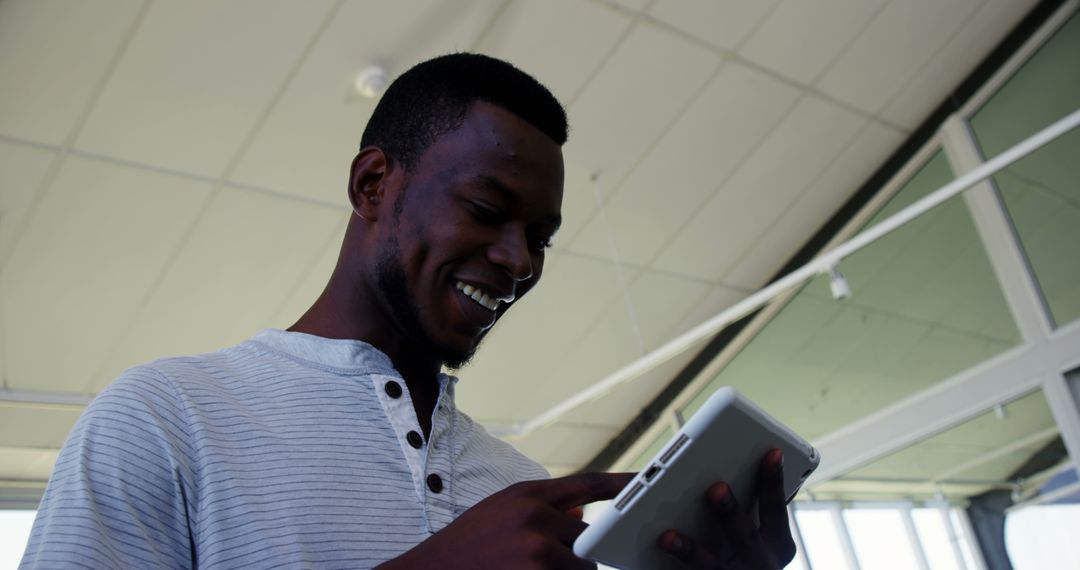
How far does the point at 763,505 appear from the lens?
0.99 meters

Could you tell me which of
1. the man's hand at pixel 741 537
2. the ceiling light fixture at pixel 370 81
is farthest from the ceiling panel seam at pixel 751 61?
the man's hand at pixel 741 537

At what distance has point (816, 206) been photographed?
5.95 metres

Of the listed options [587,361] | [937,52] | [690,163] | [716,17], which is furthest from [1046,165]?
[587,361]

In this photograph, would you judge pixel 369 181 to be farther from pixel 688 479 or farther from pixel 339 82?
pixel 339 82

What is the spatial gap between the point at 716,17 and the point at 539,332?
2152 millimetres

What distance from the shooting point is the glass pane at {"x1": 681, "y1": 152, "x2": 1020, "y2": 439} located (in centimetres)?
500

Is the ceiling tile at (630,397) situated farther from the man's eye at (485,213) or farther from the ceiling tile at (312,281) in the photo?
the man's eye at (485,213)

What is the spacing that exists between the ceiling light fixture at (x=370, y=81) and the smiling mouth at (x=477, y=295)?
9.71 feet

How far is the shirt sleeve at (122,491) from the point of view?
0.74 m

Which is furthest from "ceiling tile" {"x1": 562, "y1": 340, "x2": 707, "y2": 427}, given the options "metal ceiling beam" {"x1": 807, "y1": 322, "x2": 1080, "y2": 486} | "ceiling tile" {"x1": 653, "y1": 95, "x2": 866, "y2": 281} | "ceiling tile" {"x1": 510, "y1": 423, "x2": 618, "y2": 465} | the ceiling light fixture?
the ceiling light fixture

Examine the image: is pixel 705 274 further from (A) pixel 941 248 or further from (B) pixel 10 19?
(B) pixel 10 19

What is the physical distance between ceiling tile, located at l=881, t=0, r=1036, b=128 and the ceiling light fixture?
125 inches

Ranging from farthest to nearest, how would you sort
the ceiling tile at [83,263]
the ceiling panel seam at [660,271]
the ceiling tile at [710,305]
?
the ceiling tile at [710,305]
the ceiling panel seam at [660,271]
the ceiling tile at [83,263]

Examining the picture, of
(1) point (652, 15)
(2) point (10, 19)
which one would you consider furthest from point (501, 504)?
(1) point (652, 15)
